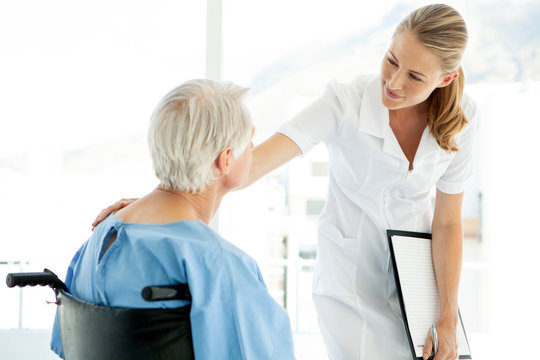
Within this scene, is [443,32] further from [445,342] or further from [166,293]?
[166,293]

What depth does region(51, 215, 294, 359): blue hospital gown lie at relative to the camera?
1008 mm

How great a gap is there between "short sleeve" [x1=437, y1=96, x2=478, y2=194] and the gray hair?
32.2 inches

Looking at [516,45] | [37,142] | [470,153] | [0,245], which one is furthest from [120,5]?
[516,45]

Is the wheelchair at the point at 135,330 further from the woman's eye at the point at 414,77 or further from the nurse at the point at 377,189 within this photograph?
the woman's eye at the point at 414,77

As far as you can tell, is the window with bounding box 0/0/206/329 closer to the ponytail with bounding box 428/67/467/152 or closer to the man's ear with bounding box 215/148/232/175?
the ponytail with bounding box 428/67/467/152

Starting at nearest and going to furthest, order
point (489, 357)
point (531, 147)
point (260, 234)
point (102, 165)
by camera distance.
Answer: point (489, 357)
point (102, 165)
point (260, 234)
point (531, 147)

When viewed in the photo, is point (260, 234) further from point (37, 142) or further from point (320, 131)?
point (320, 131)

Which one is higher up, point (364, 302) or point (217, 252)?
point (217, 252)

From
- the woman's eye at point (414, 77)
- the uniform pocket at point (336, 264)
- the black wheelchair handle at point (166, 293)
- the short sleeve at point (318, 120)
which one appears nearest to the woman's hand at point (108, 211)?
the black wheelchair handle at point (166, 293)

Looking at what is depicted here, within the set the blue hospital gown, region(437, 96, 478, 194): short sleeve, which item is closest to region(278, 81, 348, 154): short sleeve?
region(437, 96, 478, 194): short sleeve

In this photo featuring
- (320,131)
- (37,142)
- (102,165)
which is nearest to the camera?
(320,131)

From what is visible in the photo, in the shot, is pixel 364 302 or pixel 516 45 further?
pixel 516 45

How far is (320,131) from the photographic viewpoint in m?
1.65

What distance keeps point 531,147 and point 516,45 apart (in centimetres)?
124
